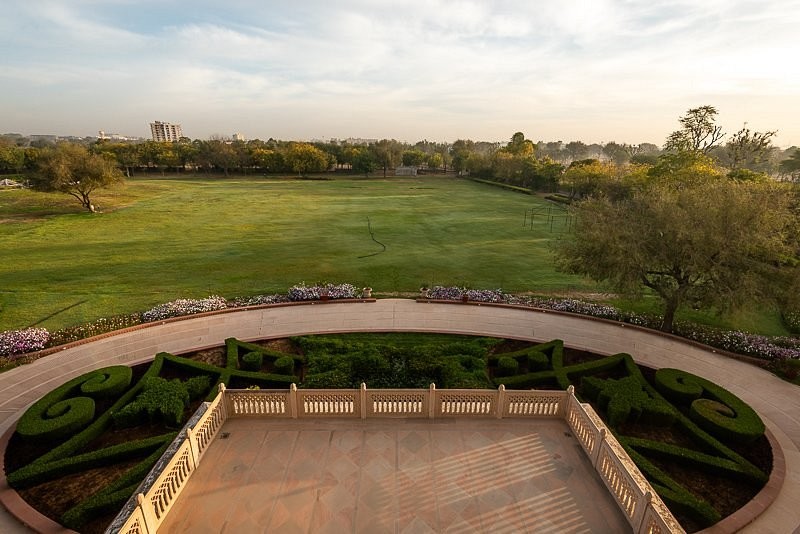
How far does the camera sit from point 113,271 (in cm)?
2953

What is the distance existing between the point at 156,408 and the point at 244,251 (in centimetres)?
2370

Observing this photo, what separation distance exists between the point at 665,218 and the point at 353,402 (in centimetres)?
1612

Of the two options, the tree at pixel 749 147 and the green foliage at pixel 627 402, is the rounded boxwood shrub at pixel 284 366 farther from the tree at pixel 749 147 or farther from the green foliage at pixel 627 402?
the tree at pixel 749 147

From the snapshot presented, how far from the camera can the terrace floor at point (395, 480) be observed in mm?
9336

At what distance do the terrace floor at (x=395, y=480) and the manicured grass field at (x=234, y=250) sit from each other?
14823 millimetres

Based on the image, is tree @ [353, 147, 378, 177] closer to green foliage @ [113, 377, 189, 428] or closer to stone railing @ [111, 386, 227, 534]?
green foliage @ [113, 377, 189, 428]

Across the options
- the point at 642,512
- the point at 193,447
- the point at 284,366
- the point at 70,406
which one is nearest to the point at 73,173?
the point at 70,406

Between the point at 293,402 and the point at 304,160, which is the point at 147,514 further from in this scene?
the point at 304,160

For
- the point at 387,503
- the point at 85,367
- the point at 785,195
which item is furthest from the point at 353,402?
the point at 785,195

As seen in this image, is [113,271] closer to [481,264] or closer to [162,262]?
[162,262]

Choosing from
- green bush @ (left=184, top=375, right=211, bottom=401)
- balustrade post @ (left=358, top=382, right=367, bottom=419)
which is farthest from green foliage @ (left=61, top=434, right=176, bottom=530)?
balustrade post @ (left=358, top=382, right=367, bottom=419)

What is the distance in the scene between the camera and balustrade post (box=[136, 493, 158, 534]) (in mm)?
8164

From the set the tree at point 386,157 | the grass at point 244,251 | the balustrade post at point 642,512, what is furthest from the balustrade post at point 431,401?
the tree at point 386,157

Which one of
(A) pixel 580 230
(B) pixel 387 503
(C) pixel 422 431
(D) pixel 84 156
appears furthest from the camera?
(D) pixel 84 156
